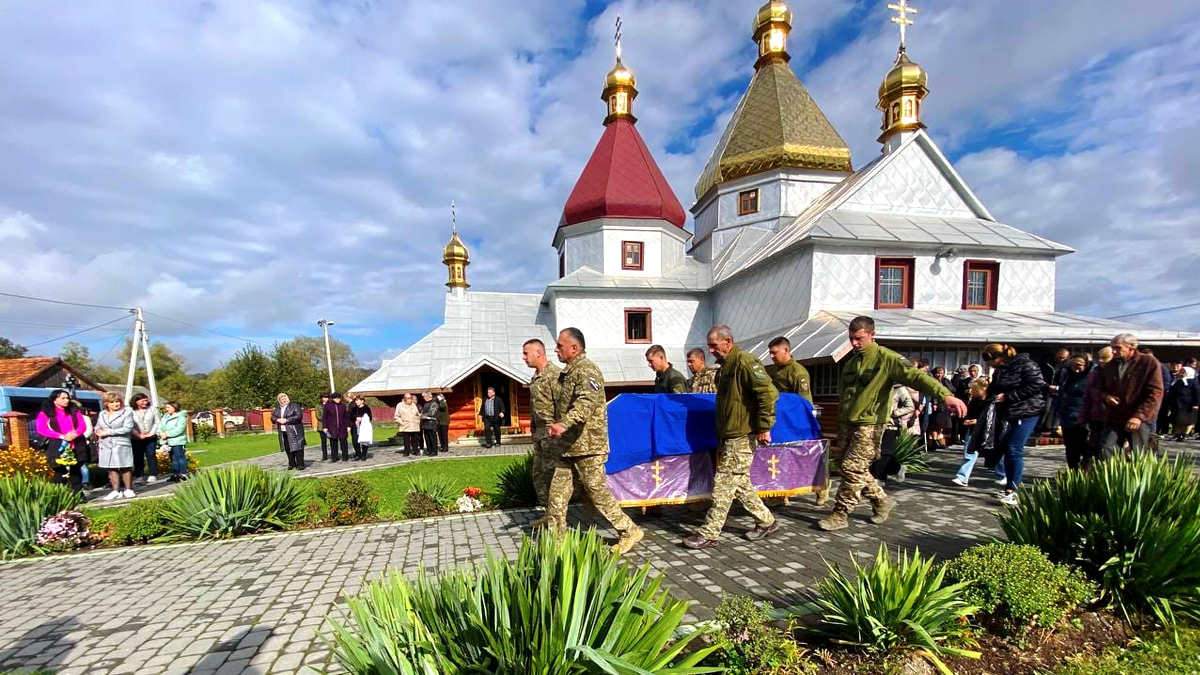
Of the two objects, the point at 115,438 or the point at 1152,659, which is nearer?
the point at 1152,659

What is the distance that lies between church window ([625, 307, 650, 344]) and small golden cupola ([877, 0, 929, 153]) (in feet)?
37.0

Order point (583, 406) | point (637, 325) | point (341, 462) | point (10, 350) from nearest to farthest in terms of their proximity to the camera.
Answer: point (583, 406)
point (341, 462)
point (637, 325)
point (10, 350)

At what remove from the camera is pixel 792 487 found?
5969 millimetres

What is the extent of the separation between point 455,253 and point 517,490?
750 inches

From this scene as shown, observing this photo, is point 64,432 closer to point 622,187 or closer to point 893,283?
point 622,187

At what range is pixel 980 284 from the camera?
1528cm

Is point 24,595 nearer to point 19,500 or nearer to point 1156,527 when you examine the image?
point 19,500

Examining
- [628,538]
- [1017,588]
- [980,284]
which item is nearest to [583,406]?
[628,538]

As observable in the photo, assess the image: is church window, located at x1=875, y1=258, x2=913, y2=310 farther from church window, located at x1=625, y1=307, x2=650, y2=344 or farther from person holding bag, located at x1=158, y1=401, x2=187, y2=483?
person holding bag, located at x1=158, y1=401, x2=187, y2=483

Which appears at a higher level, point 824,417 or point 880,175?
A: point 880,175

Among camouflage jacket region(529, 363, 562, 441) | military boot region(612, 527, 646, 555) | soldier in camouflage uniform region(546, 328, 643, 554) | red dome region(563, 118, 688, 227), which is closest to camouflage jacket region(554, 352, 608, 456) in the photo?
soldier in camouflage uniform region(546, 328, 643, 554)

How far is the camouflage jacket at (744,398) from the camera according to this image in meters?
4.77

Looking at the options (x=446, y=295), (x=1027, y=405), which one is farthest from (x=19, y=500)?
(x=446, y=295)

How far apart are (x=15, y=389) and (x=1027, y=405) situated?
25.2 meters
